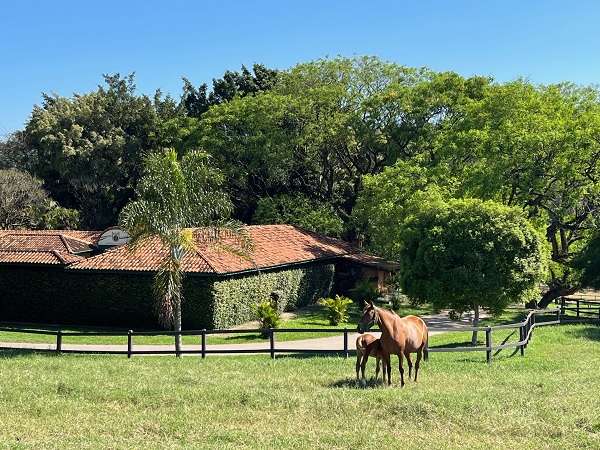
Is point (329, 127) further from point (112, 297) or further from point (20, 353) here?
point (20, 353)

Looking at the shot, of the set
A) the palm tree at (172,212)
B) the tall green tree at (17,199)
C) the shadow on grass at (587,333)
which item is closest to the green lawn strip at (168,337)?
the palm tree at (172,212)

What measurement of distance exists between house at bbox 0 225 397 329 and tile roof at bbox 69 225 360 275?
2.3 inches

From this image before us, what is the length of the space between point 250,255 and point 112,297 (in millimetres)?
7380

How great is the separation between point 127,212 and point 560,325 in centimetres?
1997

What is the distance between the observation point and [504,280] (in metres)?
24.4

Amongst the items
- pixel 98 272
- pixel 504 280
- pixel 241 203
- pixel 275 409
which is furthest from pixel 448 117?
pixel 275 409

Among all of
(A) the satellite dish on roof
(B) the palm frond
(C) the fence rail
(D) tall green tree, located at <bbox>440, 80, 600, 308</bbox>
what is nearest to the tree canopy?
(D) tall green tree, located at <bbox>440, 80, 600, 308</bbox>

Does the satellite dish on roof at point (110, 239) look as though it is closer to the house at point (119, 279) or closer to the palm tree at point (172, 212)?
the house at point (119, 279)

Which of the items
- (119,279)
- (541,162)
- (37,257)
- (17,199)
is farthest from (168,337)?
(17,199)

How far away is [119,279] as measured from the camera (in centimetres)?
3095

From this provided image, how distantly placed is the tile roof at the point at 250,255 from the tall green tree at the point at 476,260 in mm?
7036

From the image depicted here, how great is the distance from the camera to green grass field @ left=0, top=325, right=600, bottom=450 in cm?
1060

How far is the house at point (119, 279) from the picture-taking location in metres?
29.8

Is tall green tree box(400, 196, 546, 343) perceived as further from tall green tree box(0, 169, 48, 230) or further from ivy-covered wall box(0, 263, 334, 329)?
tall green tree box(0, 169, 48, 230)
